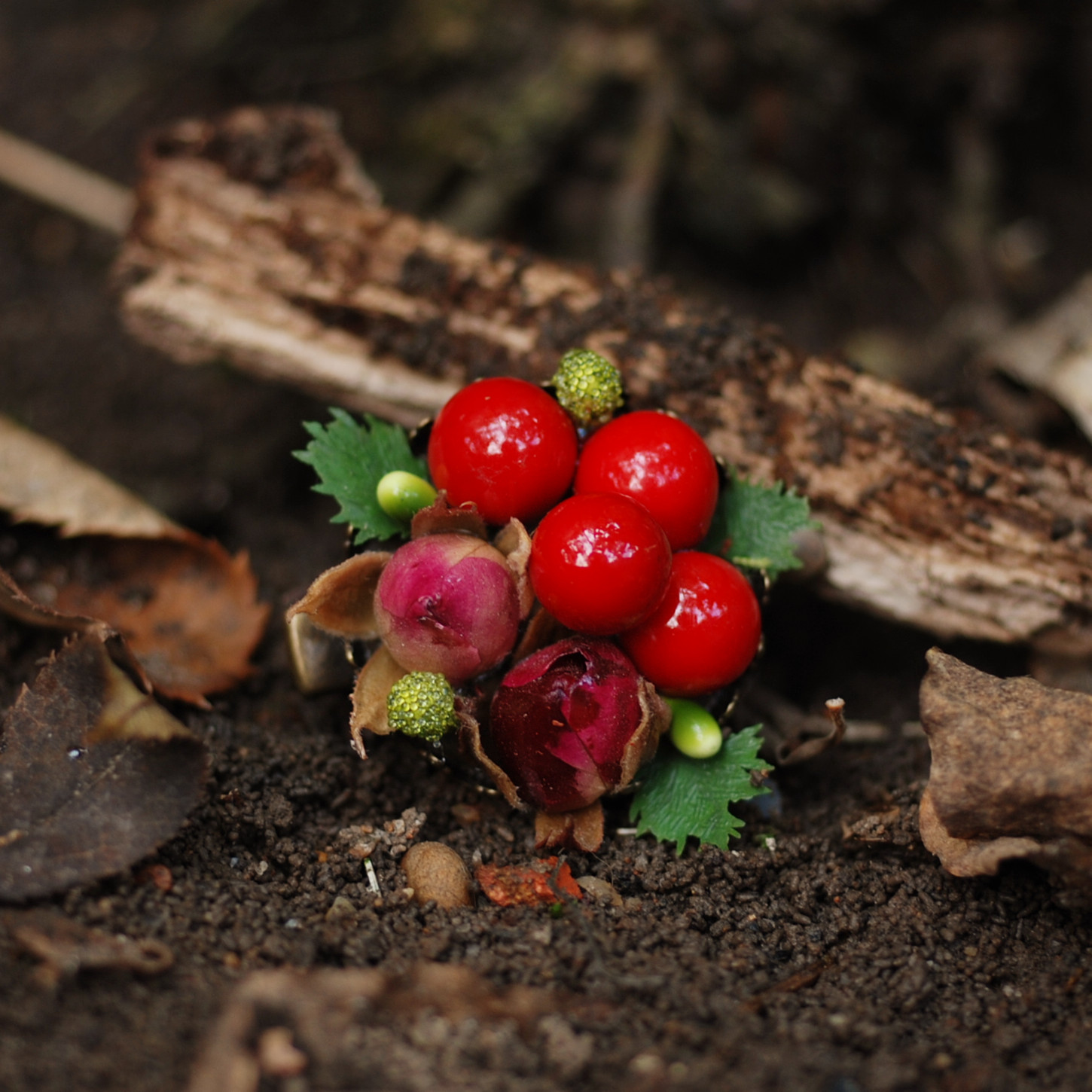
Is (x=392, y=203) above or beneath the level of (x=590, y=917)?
above

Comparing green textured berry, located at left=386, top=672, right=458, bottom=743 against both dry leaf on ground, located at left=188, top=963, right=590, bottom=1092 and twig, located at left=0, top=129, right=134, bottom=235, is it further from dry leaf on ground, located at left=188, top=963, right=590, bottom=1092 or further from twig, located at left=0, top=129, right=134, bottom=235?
twig, located at left=0, top=129, right=134, bottom=235

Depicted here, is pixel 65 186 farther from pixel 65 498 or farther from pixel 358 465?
pixel 358 465

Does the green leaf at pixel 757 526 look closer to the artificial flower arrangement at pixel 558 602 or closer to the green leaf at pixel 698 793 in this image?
the artificial flower arrangement at pixel 558 602

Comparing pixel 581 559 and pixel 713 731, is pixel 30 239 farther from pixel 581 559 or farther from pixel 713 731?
pixel 713 731

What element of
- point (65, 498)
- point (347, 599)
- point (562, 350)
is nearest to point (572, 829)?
point (347, 599)

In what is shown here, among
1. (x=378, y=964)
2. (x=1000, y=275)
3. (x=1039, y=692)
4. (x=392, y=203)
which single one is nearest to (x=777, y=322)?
(x=1000, y=275)
